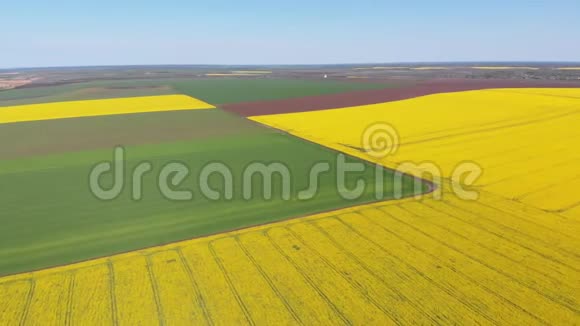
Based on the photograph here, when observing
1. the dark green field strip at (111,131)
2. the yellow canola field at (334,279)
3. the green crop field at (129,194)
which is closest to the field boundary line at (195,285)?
the yellow canola field at (334,279)

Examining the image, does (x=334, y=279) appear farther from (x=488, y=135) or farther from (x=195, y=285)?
(x=488, y=135)

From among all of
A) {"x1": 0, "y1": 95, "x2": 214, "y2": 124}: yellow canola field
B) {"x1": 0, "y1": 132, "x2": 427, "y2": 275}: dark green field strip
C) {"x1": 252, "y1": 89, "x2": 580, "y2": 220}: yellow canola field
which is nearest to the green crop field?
{"x1": 0, "y1": 132, "x2": 427, "y2": 275}: dark green field strip

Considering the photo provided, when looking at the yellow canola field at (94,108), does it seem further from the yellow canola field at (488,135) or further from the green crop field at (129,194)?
the yellow canola field at (488,135)

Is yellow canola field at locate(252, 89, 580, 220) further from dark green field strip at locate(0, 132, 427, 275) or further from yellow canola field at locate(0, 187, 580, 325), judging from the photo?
dark green field strip at locate(0, 132, 427, 275)

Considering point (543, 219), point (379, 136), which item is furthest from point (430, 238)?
point (379, 136)

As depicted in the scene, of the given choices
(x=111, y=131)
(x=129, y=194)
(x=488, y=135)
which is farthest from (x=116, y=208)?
(x=488, y=135)
